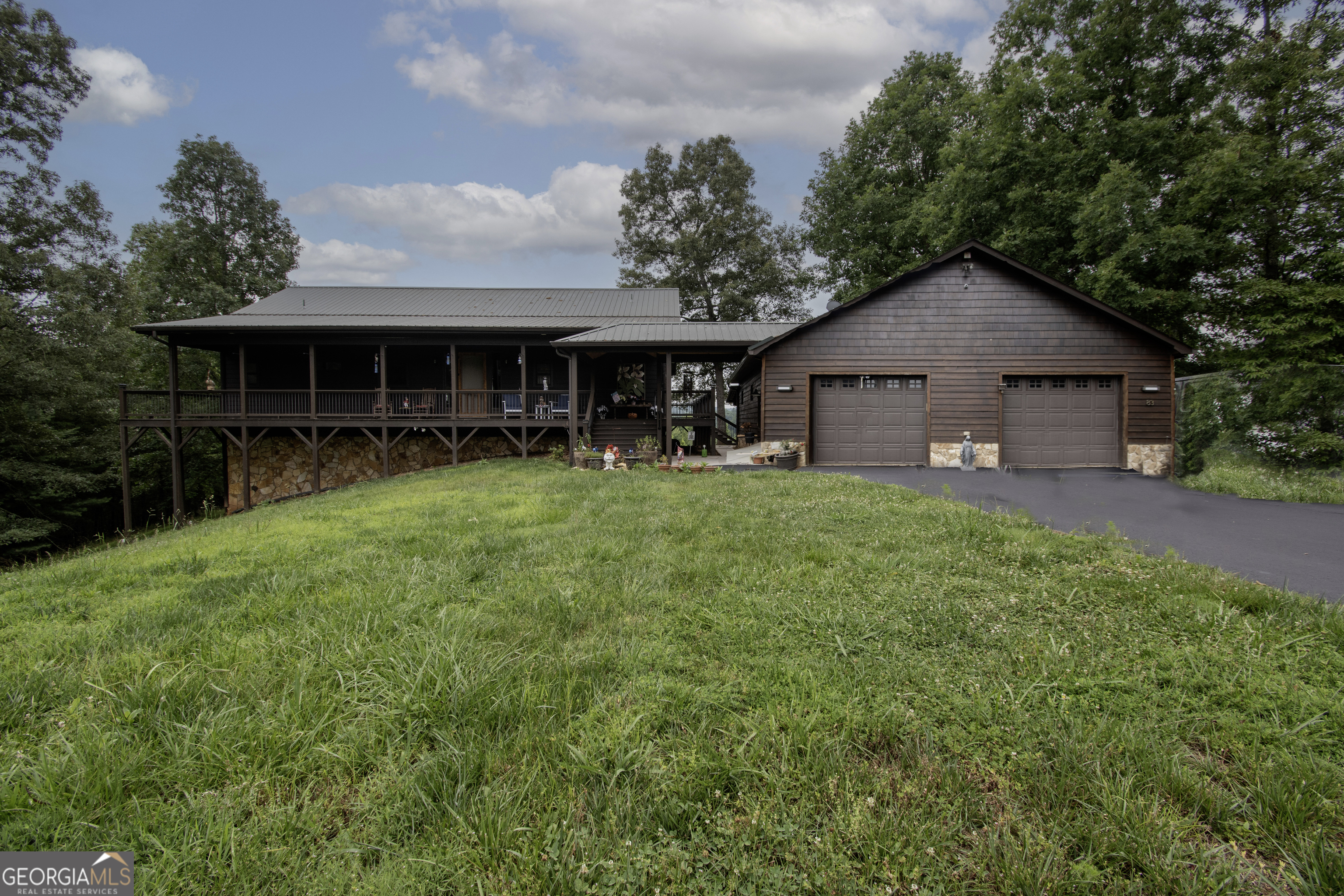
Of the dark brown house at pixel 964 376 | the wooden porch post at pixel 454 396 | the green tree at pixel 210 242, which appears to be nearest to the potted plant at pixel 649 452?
the dark brown house at pixel 964 376

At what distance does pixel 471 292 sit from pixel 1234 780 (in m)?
21.0

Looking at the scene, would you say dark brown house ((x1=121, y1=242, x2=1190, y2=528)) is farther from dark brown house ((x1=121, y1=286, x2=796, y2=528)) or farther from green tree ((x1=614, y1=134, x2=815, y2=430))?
green tree ((x1=614, y1=134, x2=815, y2=430))

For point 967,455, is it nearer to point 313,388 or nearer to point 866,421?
point 866,421

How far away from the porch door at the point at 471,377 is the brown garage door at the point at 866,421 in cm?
1017

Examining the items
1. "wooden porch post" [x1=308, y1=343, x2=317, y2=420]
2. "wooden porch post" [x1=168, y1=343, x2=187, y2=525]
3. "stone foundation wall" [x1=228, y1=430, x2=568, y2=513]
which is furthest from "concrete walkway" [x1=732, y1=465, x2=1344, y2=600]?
"wooden porch post" [x1=168, y1=343, x2=187, y2=525]

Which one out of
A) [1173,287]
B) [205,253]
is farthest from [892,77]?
[205,253]

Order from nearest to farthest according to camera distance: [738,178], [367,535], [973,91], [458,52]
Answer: [367,535], [458,52], [973,91], [738,178]

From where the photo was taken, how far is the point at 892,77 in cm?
2373

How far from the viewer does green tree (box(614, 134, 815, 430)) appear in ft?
89.5

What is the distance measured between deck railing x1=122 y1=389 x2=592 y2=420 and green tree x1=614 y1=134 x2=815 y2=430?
560 inches

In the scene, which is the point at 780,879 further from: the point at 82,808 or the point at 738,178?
the point at 738,178

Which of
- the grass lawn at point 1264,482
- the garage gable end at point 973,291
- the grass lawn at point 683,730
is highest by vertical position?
the garage gable end at point 973,291

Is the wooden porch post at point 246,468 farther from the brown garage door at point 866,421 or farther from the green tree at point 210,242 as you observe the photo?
the brown garage door at point 866,421

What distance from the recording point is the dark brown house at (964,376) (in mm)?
12977
